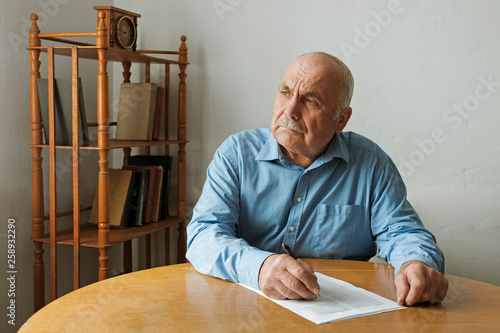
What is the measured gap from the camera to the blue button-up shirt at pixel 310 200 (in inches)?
66.5

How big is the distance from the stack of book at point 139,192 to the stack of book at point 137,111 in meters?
0.17

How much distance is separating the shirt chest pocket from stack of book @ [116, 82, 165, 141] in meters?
1.21

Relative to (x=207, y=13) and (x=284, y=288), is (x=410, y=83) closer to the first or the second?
(x=207, y=13)

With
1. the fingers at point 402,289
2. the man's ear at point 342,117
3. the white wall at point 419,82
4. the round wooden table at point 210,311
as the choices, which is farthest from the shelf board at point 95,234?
the fingers at point 402,289

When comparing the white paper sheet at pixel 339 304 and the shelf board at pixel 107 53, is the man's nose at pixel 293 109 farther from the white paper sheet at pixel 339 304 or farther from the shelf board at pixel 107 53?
the shelf board at pixel 107 53

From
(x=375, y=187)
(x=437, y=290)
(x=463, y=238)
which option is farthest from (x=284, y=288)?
(x=463, y=238)

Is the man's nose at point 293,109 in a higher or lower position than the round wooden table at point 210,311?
higher

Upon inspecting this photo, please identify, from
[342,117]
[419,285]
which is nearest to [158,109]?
[342,117]

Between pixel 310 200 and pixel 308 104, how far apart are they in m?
0.32

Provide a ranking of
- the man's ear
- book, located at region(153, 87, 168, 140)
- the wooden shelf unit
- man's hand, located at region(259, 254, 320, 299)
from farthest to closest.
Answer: book, located at region(153, 87, 168, 140)
the wooden shelf unit
the man's ear
man's hand, located at region(259, 254, 320, 299)

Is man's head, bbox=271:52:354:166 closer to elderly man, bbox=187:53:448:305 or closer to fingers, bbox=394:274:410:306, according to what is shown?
elderly man, bbox=187:53:448:305

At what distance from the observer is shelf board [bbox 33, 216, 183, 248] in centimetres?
231

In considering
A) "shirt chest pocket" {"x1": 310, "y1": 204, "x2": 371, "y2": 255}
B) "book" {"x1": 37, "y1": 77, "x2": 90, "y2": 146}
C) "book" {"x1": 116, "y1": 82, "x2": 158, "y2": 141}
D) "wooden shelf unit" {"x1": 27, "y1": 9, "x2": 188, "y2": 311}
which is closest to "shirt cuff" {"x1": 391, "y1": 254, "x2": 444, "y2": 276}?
"shirt chest pocket" {"x1": 310, "y1": 204, "x2": 371, "y2": 255}

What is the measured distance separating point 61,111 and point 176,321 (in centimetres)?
144
